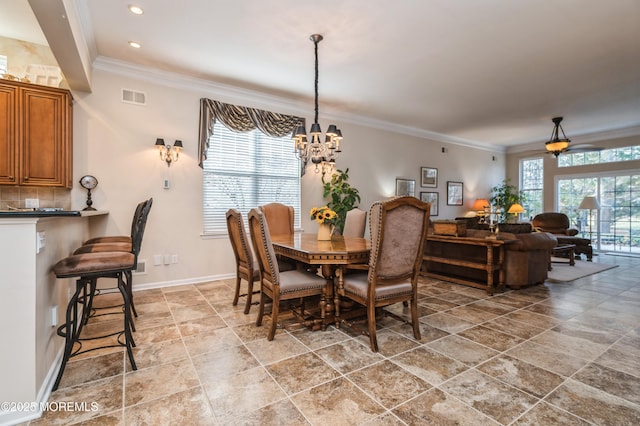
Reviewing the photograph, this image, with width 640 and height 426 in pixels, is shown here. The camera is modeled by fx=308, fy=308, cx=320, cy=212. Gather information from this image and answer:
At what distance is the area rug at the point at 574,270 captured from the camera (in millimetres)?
4703

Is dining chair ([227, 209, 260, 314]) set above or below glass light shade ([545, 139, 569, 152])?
below

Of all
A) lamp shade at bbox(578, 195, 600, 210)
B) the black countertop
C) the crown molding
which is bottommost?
the black countertop

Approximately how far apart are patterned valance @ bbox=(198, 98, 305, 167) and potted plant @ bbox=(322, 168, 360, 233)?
3.75 ft

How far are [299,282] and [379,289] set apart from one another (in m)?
0.65

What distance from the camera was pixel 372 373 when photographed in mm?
1971

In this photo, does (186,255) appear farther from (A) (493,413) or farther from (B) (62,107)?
(A) (493,413)

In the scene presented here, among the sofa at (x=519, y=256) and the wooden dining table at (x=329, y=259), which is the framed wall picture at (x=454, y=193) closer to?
the sofa at (x=519, y=256)

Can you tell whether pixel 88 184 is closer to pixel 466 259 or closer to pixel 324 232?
pixel 324 232

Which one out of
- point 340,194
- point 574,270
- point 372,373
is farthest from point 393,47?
point 574,270

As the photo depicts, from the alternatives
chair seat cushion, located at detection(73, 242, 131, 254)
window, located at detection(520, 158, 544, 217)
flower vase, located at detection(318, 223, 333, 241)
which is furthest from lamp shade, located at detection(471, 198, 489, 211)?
chair seat cushion, located at detection(73, 242, 131, 254)

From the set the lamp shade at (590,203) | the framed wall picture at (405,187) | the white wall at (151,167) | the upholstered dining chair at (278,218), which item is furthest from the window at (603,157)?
the upholstered dining chair at (278,218)

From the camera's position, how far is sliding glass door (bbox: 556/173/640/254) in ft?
22.7

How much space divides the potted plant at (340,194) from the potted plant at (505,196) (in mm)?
4974

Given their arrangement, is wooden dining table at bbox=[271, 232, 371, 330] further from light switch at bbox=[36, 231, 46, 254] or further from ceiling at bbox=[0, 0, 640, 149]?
ceiling at bbox=[0, 0, 640, 149]
